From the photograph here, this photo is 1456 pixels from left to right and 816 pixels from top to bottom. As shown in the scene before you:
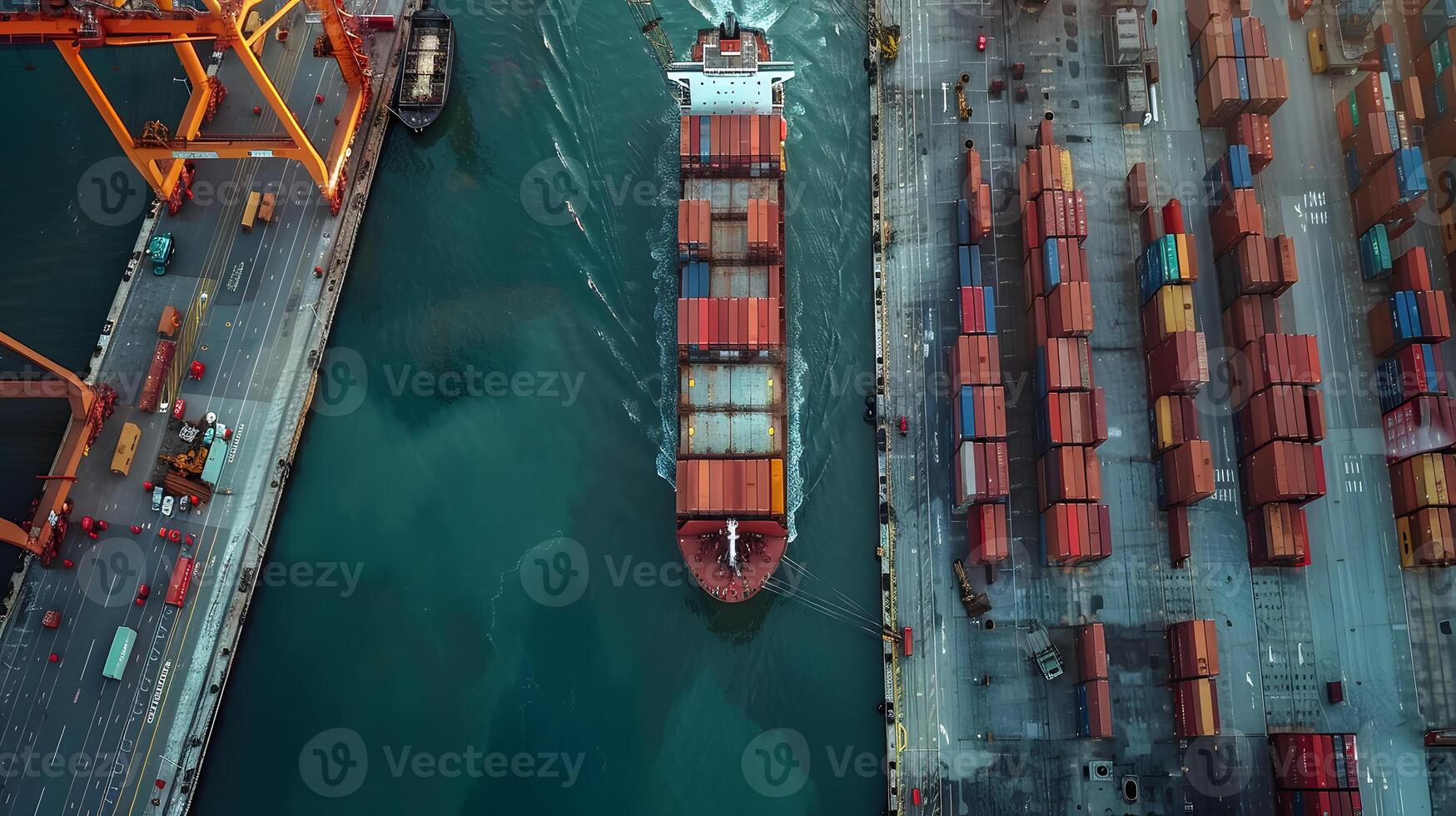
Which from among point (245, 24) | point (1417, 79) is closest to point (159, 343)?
point (245, 24)

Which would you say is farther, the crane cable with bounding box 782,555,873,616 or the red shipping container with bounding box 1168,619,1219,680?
the crane cable with bounding box 782,555,873,616

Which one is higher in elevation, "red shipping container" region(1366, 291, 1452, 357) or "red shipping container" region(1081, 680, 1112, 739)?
"red shipping container" region(1366, 291, 1452, 357)

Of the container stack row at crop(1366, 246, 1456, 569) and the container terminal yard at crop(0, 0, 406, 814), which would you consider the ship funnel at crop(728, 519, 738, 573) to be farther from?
the container stack row at crop(1366, 246, 1456, 569)

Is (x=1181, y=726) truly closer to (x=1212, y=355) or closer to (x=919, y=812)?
(x=919, y=812)

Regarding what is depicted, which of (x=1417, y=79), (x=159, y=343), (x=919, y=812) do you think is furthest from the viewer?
(x=1417, y=79)

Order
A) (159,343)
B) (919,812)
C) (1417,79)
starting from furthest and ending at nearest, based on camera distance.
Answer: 1. (1417,79)
2. (159,343)
3. (919,812)

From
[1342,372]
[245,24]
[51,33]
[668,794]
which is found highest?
[245,24]

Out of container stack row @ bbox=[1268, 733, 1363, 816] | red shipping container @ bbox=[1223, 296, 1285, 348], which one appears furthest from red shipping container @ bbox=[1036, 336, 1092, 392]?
container stack row @ bbox=[1268, 733, 1363, 816]

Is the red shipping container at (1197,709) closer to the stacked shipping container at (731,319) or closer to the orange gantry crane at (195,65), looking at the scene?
the stacked shipping container at (731,319)
